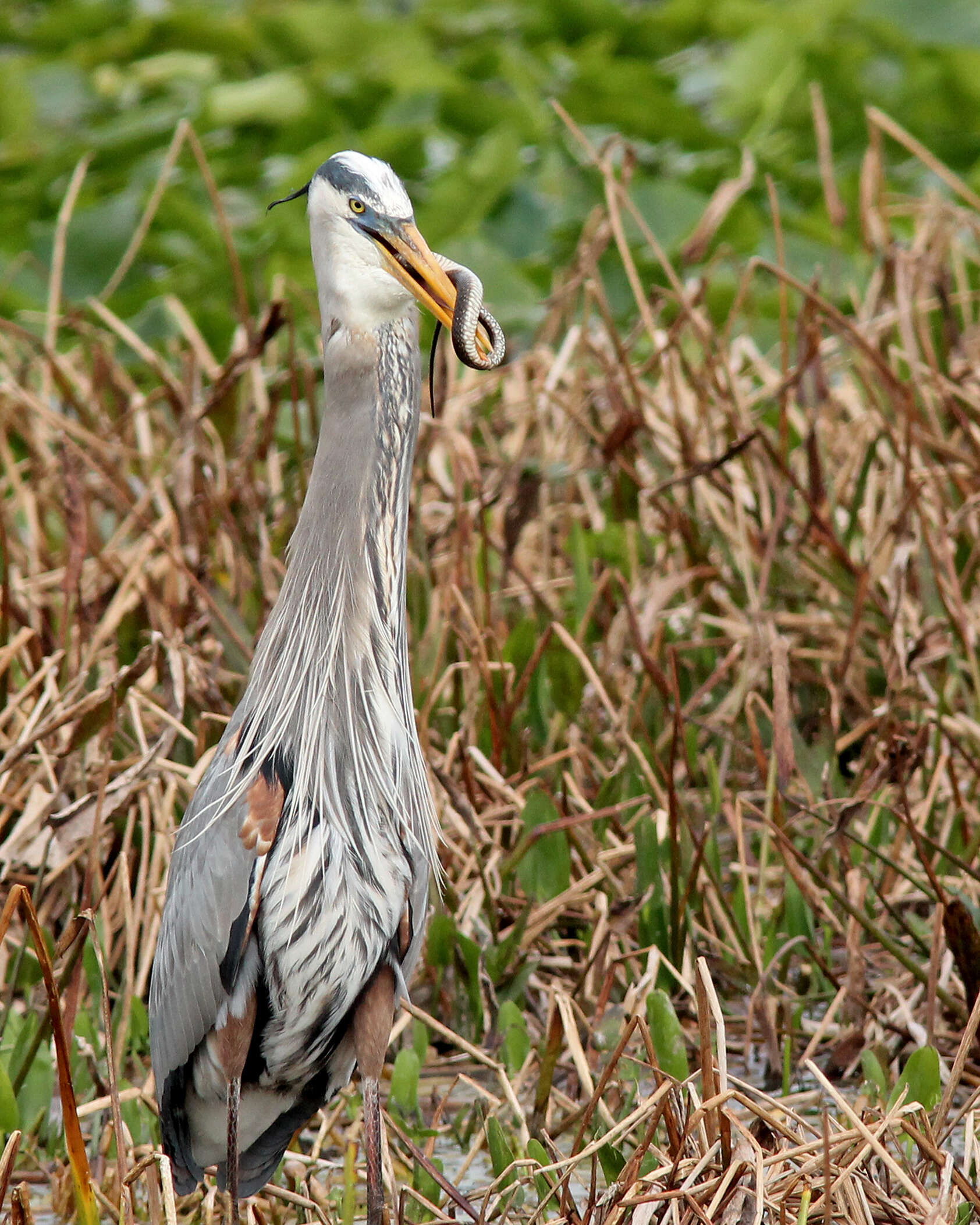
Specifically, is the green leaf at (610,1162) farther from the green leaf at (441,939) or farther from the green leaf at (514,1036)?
the green leaf at (441,939)

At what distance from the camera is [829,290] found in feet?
16.8

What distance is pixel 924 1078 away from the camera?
226 cm

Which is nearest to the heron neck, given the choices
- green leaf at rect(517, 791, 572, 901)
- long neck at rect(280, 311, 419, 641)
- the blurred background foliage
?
long neck at rect(280, 311, 419, 641)

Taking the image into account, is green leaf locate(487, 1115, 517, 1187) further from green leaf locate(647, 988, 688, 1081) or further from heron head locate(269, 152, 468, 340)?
heron head locate(269, 152, 468, 340)

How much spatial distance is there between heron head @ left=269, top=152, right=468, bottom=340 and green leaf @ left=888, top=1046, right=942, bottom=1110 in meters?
1.16

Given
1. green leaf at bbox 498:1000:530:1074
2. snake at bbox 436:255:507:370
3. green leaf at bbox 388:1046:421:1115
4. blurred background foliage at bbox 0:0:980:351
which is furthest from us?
blurred background foliage at bbox 0:0:980:351

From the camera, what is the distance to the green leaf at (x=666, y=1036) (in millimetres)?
2373

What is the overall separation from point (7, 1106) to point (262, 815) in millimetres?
614

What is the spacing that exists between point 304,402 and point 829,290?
1694mm

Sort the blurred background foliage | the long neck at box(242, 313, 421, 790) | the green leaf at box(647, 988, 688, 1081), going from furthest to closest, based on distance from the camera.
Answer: the blurred background foliage, the green leaf at box(647, 988, 688, 1081), the long neck at box(242, 313, 421, 790)

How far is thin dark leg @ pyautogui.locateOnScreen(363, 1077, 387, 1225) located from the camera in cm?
217

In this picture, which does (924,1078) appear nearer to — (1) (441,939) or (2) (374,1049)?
(2) (374,1049)

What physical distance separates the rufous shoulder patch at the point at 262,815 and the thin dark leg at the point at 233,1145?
1.10 feet

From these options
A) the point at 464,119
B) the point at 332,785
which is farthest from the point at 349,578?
the point at 464,119
